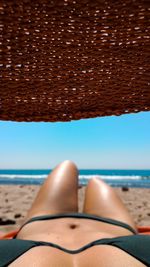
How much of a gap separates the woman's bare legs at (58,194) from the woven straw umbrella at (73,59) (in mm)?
373

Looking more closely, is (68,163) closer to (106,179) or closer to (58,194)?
(58,194)

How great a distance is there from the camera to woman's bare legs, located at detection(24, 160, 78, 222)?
5.88 ft

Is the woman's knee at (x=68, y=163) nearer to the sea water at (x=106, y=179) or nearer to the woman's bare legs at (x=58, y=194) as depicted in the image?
the woman's bare legs at (x=58, y=194)

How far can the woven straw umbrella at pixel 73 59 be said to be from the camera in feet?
4.12

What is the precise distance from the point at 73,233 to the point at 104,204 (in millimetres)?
507

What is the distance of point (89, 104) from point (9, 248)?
835 millimetres

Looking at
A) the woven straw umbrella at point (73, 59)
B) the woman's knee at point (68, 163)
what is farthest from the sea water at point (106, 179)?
the woven straw umbrella at point (73, 59)

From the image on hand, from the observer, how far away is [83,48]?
1.44 meters

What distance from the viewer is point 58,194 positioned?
1851 mm

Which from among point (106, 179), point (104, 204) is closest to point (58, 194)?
point (104, 204)

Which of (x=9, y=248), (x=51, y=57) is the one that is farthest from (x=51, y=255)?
(x=51, y=57)

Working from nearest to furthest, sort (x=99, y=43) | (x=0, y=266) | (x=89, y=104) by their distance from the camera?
(x=0, y=266)
(x=99, y=43)
(x=89, y=104)

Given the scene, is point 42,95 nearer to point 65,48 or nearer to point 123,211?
point 65,48

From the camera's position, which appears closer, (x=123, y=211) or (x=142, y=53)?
(x=142, y=53)
